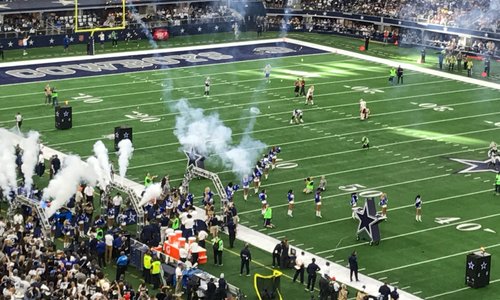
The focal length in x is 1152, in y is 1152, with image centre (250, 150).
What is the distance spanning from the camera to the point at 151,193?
3506cm

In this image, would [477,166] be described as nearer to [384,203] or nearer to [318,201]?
[384,203]

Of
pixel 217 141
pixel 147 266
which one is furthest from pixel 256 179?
pixel 147 266

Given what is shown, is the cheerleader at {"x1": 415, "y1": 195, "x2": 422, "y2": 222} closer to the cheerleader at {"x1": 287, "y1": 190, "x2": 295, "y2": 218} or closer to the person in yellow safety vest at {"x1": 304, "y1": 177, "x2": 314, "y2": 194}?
the cheerleader at {"x1": 287, "y1": 190, "x2": 295, "y2": 218}

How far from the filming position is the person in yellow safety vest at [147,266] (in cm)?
3020

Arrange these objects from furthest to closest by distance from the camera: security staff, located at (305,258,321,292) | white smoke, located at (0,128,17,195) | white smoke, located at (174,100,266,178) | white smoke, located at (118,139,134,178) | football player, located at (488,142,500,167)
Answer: football player, located at (488,142,500,167), white smoke, located at (174,100,266,178), white smoke, located at (118,139,134,178), white smoke, located at (0,128,17,195), security staff, located at (305,258,321,292)

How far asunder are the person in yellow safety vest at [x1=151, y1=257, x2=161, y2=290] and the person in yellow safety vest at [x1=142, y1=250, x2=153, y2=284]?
0.16m

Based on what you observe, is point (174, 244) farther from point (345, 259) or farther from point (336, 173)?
point (336, 173)

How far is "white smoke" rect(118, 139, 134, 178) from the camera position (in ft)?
132

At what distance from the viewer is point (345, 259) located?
32.6 meters

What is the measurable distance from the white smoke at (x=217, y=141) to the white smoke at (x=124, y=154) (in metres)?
2.16

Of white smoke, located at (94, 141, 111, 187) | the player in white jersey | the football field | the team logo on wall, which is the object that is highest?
white smoke, located at (94, 141, 111, 187)

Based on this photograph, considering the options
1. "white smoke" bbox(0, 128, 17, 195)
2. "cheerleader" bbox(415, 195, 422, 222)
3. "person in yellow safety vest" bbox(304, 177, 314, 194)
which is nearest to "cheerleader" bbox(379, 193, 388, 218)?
"cheerleader" bbox(415, 195, 422, 222)

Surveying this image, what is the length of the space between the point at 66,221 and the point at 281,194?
335 inches

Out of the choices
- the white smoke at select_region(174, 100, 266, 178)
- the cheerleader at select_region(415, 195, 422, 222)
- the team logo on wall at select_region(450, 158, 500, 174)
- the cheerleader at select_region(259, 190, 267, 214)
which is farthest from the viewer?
the white smoke at select_region(174, 100, 266, 178)
